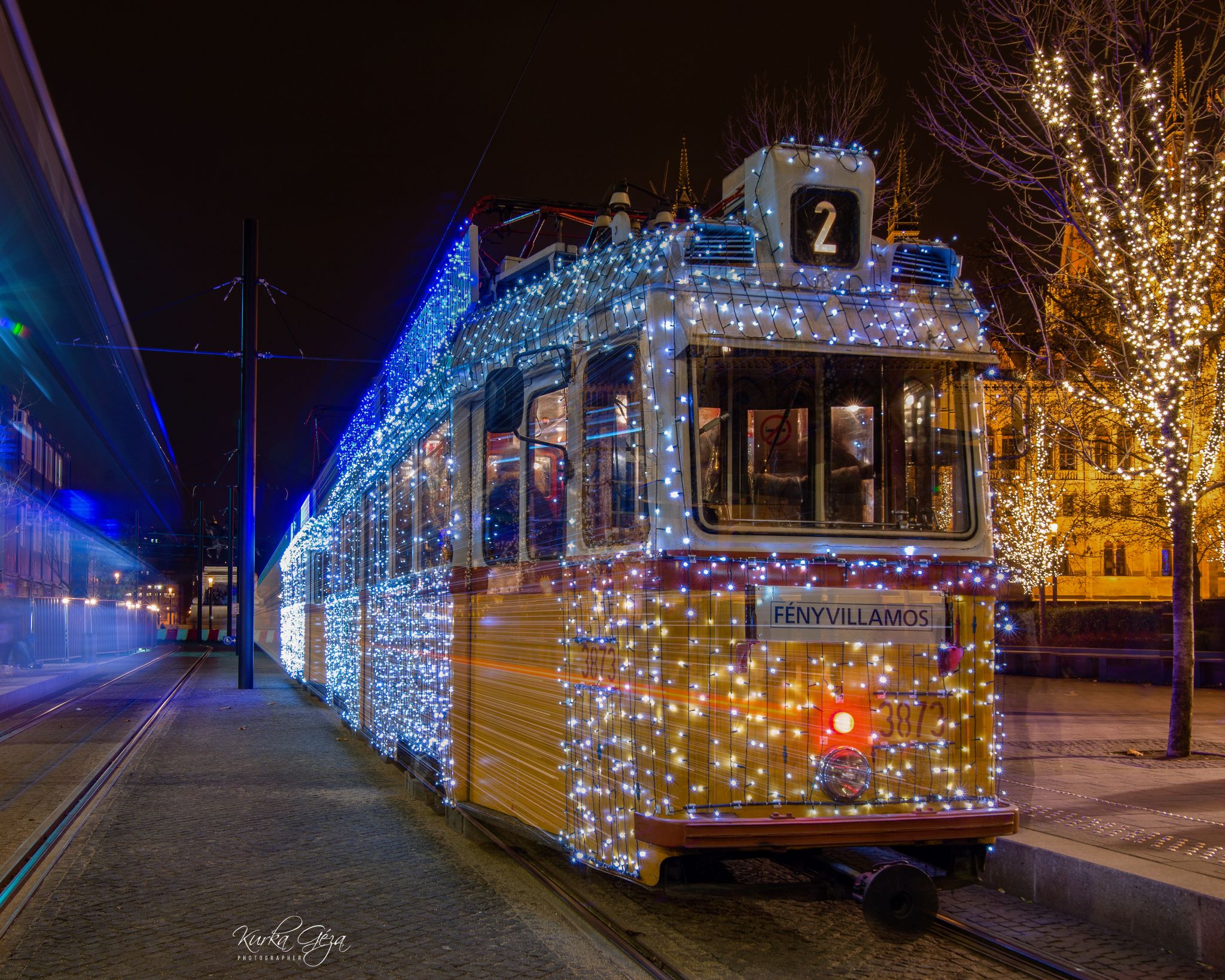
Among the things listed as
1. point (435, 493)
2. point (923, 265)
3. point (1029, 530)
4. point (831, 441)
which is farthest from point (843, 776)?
point (1029, 530)

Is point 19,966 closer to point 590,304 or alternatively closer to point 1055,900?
point 590,304

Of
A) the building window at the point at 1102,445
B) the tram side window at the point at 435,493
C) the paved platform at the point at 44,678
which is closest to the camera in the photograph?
the tram side window at the point at 435,493

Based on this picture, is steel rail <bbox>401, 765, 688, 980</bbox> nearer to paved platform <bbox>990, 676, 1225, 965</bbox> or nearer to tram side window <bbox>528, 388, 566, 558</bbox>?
tram side window <bbox>528, 388, 566, 558</bbox>

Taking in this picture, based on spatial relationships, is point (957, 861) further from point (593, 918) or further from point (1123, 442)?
point (1123, 442)

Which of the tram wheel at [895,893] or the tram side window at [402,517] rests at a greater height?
the tram side window at [402,517]

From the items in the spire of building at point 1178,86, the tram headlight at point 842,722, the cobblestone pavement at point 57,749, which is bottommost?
the cobblestone pavement at point 57,749

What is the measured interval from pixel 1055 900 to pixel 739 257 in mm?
3666

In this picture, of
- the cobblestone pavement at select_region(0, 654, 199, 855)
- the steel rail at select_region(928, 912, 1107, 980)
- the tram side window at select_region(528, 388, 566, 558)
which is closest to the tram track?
the steel rail at select_region(928, 912, 1107, 980)

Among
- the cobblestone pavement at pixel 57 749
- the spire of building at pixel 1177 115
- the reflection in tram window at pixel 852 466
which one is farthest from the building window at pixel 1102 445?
the cobblestone pavement at pixel 57 749

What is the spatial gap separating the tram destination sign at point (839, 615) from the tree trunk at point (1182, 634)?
6.08 m

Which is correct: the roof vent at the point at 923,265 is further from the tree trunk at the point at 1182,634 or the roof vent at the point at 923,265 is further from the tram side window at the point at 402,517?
the tree trunk at the point at 1182,634

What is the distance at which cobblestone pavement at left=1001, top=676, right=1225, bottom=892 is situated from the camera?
6012mm

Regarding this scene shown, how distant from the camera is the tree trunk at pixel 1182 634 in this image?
9734 mm

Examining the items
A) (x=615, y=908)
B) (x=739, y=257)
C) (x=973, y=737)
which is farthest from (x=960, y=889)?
(x=739, y=257)
